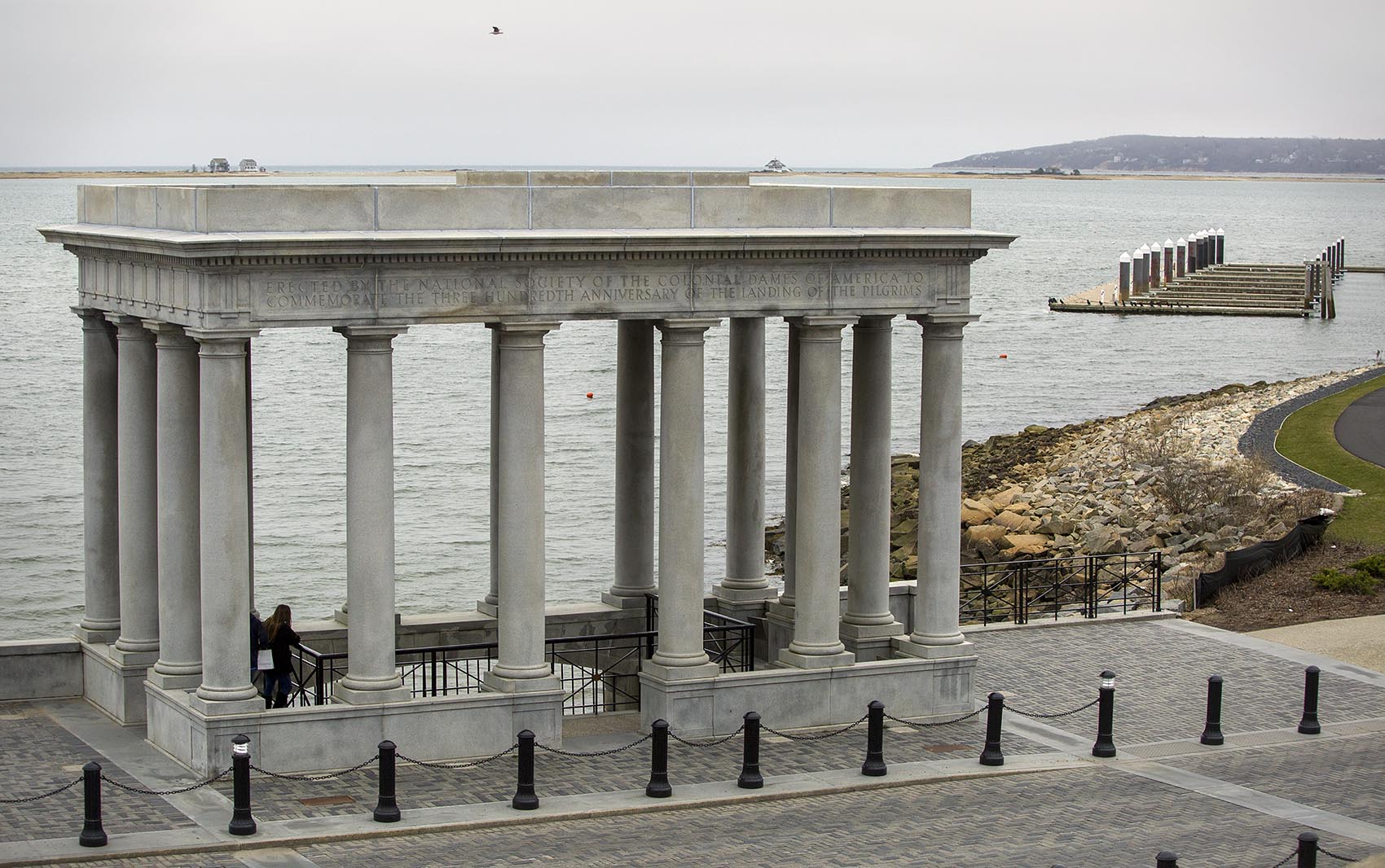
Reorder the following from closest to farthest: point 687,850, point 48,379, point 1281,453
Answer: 1. point 687,850
2. point 1281,453
3. point 48,379

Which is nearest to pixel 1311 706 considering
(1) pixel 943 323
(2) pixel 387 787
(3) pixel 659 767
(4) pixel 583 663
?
(1) pixel 943 323

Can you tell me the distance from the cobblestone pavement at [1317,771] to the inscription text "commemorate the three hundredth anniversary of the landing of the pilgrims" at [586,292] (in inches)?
268

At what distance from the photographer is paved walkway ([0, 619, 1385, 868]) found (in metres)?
20.1

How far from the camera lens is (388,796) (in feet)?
68.3

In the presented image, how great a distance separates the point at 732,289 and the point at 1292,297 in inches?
4402

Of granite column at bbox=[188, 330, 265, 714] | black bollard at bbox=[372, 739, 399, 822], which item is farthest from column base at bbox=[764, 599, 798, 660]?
granite column at bbox=[188, 330, 265, 714]

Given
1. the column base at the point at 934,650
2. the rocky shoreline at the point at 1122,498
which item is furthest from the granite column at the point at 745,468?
the rocky shoreline at the point at 1122,498

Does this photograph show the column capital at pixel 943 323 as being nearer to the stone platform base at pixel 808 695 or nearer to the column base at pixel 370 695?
the stone platform base at pixel 808 695

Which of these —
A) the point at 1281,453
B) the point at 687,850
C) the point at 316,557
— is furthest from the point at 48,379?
the point at 687,850

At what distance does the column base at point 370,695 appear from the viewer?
22891 mm

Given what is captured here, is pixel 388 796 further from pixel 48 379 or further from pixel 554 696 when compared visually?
pixel 48 379

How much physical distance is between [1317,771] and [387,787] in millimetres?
11094

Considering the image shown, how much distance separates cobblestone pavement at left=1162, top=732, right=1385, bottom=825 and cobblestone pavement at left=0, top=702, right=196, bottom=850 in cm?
1202

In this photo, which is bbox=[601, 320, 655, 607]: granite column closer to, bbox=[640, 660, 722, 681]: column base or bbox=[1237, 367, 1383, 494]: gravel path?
bbox=[640, 660, 722, 681]: column base
